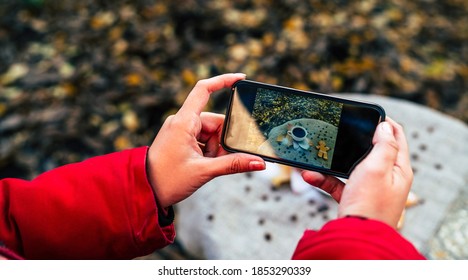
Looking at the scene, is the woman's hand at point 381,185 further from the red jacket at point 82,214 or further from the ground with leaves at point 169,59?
the ground with leaves at point 169,59

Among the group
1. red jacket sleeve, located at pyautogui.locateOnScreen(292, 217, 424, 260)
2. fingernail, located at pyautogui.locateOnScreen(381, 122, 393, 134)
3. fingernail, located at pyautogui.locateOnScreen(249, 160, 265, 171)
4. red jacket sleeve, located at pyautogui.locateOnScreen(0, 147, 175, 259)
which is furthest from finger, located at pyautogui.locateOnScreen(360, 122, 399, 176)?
red jacket sleeve, located at pyautogui.locateOnScreen(0, 147, 175, 259)

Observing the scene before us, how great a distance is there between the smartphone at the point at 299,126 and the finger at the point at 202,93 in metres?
0.03

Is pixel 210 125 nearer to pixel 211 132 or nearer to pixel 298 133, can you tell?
pixel 211 132

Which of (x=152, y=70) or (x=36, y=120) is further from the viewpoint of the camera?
(x=152, y=70)

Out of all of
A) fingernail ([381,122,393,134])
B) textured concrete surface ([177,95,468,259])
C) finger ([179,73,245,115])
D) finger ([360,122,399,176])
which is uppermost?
finger ([179,73,245,115])

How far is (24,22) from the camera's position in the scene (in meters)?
3.00

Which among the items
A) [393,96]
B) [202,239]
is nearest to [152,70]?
[202,239]

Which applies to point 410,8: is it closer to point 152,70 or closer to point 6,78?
point 152,70

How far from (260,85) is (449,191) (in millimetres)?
1167

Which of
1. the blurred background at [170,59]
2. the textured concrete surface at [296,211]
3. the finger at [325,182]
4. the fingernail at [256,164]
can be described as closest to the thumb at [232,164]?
the fingernail at [256,164]

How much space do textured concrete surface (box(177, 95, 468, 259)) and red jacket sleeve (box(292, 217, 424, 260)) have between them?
0.88m

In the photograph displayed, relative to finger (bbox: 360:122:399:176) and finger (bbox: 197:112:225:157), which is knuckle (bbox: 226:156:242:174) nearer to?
finger (bbox: 197:112:225:157)

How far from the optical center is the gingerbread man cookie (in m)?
1.26
